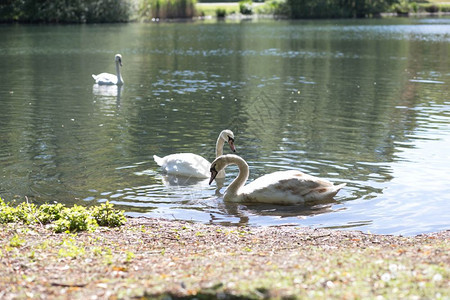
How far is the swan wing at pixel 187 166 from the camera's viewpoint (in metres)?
14.4

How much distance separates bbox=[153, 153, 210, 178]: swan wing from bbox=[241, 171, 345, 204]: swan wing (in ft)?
6.38

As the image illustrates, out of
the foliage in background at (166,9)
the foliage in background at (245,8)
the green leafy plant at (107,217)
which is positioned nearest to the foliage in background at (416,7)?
the foliage in background at (245,8)

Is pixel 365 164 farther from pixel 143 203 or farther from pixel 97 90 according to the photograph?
pixel 97 90

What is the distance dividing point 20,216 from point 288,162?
6724 mm

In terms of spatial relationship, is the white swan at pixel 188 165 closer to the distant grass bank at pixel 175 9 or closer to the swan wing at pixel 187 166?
the swan wing at pixel 187 166

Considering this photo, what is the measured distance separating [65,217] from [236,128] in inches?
396

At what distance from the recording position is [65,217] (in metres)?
10.0

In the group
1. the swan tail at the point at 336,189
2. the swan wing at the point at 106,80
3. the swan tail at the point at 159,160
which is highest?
the swan wing at the point at 106,80

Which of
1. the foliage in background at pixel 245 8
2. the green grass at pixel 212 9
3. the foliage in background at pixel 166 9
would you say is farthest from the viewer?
the foliage in background at pixel 245 8

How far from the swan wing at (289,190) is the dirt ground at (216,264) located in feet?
6.58

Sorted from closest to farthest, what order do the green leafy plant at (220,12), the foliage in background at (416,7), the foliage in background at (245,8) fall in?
the green leafy plant at (220,12)
the foliage in background at (245,8)
the foliage in background at (416,7)

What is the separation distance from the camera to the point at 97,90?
28.3m

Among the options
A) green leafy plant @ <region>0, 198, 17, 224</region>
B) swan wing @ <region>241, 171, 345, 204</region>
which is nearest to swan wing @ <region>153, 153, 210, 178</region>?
swan wing @ <region>241, 171, 345, 204</region>

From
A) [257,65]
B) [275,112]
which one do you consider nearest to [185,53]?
[257,65]
